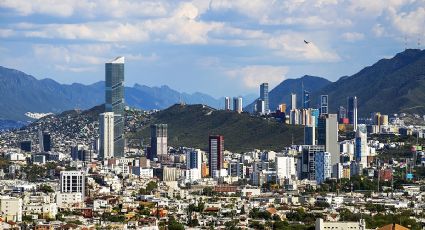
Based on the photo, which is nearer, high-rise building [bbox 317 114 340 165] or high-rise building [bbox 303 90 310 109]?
high-rise building [bbox 317 114 340 165]

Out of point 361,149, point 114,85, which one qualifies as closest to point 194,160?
point 361,149

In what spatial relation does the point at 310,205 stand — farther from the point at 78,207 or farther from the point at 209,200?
the point at 78,207

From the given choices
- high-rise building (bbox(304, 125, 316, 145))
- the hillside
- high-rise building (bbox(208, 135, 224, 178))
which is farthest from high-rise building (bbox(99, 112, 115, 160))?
high-rise building (bbox(304, 125, 316, 145))

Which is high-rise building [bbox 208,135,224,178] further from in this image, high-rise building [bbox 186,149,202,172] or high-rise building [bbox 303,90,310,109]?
high-rise building [bbox 303,90,310,109]

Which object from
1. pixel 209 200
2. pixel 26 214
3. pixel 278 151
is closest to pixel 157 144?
pixel 278 151

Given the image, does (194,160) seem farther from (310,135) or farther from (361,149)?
(310,135)

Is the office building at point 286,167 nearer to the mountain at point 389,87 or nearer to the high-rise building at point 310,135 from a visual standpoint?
the high-rise building at point 310,135
